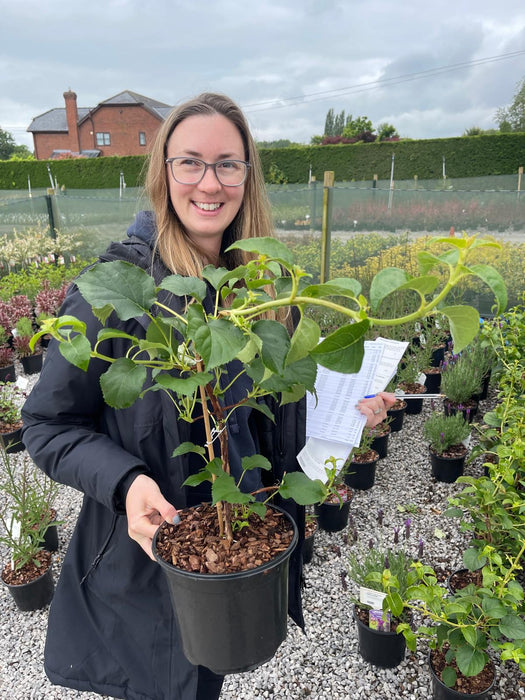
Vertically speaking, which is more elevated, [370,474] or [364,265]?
[364,265]

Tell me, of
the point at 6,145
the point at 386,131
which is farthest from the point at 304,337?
the point at 6,145

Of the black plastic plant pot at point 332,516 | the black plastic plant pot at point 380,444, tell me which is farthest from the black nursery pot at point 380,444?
the black plastic plant pot at point 332,516

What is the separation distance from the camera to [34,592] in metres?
2.29

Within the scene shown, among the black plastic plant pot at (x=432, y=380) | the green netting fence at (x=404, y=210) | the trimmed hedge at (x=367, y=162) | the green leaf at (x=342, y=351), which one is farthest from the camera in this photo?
the trimmed hedge at (x=367, y=162)

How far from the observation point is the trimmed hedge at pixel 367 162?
19.3m

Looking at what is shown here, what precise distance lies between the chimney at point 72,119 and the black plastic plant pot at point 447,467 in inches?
1660

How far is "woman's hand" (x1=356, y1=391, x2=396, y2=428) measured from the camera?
1.33 metres

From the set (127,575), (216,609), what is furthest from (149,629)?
(216,609)

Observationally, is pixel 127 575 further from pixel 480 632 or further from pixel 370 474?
pixel 370 474

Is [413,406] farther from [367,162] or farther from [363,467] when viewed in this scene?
[367,162]

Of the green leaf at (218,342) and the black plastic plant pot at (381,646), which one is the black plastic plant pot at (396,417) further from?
the green leaf at (218,342)

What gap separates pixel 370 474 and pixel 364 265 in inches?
124

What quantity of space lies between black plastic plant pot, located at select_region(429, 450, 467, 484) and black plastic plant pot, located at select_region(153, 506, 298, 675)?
2488 millimetres

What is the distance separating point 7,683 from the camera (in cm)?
199
